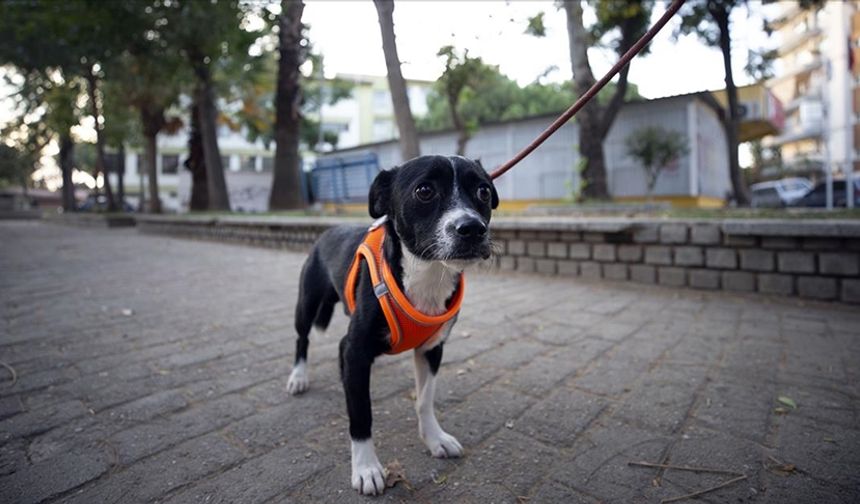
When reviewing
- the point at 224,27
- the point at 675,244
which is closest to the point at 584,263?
the point at 675,244

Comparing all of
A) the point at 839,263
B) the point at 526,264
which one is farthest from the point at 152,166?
the point at 839,263

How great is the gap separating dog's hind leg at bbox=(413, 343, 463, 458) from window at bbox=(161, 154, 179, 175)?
5518cm

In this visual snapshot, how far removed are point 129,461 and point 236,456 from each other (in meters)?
0.44

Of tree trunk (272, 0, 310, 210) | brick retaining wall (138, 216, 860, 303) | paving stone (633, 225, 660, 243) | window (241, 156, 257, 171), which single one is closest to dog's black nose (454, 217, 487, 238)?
brick retaining wall (138, 216, 860, 303)

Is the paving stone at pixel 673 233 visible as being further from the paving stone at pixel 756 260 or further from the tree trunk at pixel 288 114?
the tree trunk at pixel 288 114

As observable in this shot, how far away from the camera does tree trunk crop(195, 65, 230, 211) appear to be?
1450 centimetres

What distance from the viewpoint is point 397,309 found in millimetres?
1901

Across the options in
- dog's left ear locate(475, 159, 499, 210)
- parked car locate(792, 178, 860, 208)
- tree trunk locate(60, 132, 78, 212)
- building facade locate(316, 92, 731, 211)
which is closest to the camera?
dog's left ear locate(475, 159, 499, 210)

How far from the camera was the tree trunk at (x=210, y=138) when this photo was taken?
571 inches

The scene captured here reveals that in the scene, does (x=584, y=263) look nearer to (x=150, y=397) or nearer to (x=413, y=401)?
(x=413, y=401)

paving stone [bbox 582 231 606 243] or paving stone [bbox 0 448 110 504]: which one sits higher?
paving stone [bbox 582 231 606 243]

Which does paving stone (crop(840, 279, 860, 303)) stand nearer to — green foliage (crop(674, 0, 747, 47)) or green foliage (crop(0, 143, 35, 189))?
green foliage (crop(674, 0, 747, 47))

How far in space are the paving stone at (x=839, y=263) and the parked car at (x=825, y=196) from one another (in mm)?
17733

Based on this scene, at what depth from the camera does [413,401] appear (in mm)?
2566
